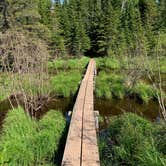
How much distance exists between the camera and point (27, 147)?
6926 mm

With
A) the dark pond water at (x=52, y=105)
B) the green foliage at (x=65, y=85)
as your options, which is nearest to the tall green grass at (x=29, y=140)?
the dark pond water at (x=52, y=105)

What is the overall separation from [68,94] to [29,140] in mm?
7981

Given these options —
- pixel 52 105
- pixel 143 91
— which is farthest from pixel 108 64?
pixel 52 105

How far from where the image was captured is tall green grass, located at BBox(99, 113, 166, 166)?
5.37 meters

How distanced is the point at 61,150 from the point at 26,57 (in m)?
4.33

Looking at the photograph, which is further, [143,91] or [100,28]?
[100,28]

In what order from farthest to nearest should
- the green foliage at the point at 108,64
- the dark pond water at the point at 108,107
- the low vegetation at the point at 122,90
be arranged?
1. the green foliage at the point at 108,64
2. the low vegetation at the point at 122,90
3. the dark pond water at the point at 108,107

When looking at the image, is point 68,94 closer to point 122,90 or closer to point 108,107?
point 122,90

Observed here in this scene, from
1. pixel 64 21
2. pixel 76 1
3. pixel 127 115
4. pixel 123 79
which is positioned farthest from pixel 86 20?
pixel 127 115

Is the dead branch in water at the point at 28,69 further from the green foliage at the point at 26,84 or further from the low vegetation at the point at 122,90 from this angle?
the low vegetation at the point at 122,90

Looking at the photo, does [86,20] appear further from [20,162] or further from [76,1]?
[20,162]

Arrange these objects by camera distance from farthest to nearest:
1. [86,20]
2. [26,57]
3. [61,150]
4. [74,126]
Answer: [86,20] → [26,57] → [74,126] → [61,150]

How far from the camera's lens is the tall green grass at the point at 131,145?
5.37 meters

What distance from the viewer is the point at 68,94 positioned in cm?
1512
